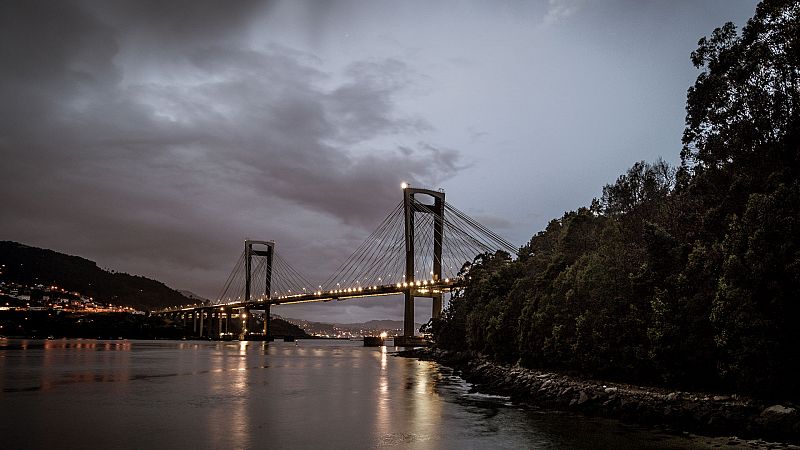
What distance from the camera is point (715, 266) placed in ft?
71.2

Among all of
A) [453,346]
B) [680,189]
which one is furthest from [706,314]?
[453,346]

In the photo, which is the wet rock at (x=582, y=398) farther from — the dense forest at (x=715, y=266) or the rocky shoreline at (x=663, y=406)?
the dense forest at (x=715, y=266)

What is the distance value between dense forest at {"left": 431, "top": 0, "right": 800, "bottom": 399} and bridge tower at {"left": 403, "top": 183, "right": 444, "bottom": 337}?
46959mm

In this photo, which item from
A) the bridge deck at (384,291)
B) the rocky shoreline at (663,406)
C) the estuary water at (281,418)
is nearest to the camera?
the rocky shoreline at (663,406)

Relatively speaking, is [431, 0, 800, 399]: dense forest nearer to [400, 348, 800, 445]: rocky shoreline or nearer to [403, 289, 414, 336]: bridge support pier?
→ [400, 348, 800, 445]: rocky shoreline

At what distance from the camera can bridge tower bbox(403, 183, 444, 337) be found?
83.7m

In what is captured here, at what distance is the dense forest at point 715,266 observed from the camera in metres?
18.2

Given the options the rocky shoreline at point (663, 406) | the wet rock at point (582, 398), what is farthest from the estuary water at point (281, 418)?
the wet rock at point (582, 398)

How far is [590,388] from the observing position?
82.9 feet

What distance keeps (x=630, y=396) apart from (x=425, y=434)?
8.25 m

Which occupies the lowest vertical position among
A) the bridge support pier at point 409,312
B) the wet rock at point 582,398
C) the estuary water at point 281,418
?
the estuary water at point 281,418

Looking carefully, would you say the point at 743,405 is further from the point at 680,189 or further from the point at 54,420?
the point at 54,420

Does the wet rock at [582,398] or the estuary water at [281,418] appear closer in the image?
the estuary water at [281,418]

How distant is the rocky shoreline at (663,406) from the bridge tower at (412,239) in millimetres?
50366
